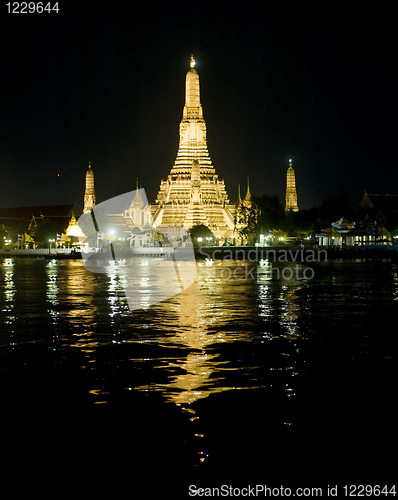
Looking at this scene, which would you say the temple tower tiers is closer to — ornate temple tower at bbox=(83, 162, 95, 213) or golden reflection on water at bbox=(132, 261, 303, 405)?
ornate temple tower at bbox=(83, 162, 95, 213)

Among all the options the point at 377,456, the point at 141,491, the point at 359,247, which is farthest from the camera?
the point at 359,247

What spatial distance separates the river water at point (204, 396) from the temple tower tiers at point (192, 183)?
77204 millimetres

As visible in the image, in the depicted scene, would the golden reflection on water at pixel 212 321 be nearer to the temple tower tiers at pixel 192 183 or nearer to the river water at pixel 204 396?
the river water at pixel 204 396

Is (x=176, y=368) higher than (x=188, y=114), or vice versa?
(x=188, y=114)

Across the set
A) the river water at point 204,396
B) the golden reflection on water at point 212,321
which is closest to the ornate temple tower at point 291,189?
the golden reflection on water at point 212,321

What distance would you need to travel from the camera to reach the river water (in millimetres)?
7629

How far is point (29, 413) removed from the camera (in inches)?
366

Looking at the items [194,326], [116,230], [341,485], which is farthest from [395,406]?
[116,230]

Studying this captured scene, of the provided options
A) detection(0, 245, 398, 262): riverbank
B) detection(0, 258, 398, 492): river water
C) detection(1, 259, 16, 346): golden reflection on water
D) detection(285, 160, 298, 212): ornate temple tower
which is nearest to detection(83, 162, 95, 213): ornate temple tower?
detection(285, 160, 298, 212): ornate temple tower

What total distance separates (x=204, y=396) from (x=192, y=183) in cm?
8574

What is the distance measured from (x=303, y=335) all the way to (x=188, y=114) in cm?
8892

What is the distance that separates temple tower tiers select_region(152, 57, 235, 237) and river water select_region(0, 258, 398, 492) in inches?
3040

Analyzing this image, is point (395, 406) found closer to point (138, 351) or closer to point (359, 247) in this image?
point (138, 351)

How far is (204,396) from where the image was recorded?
9.96m
